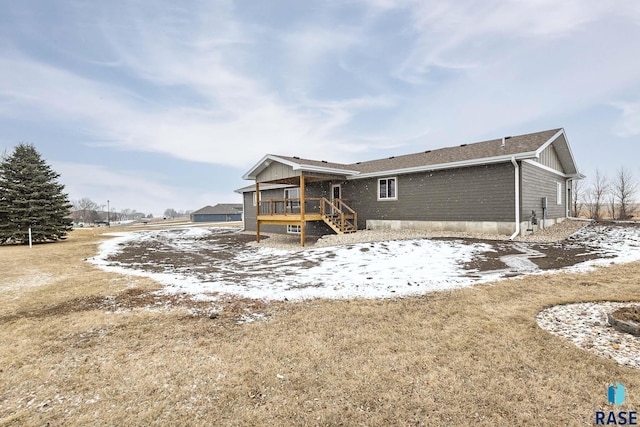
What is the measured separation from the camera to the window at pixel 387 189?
50.2 feet

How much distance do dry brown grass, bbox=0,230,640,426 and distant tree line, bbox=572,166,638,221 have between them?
3276cm

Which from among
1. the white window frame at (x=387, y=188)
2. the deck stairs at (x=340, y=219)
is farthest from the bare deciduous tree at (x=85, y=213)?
the white window frame at (x=387, y=188)

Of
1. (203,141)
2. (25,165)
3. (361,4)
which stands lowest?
(25,165)

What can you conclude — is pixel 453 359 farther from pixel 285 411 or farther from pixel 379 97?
pixel 379 97

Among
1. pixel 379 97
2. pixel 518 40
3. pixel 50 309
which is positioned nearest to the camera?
pixel 50 309

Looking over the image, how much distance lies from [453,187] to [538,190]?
3.96 metres

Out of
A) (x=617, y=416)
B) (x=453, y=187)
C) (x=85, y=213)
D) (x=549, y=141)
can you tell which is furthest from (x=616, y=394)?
(x=85, y=213)

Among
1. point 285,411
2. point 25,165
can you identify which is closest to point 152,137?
point 25,165

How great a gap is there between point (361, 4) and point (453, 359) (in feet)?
52.5

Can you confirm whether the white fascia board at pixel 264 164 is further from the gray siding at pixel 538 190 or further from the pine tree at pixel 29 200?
the pine tree at pixel 29 200

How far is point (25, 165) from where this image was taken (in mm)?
20016

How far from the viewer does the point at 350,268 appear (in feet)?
27.0

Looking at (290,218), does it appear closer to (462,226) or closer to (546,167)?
(462,226)

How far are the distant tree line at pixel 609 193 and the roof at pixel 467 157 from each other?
18504mm
